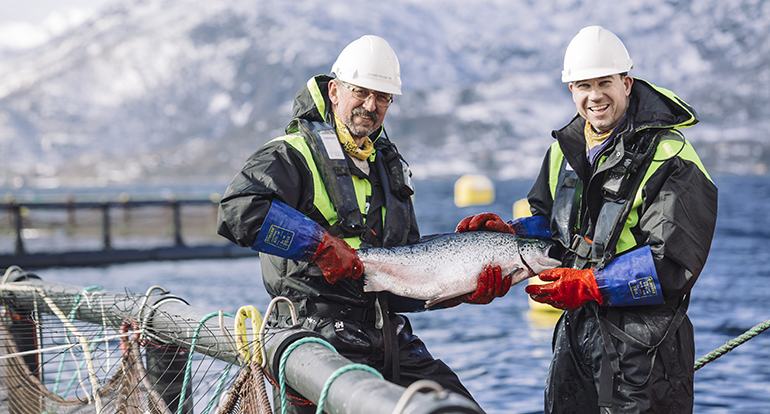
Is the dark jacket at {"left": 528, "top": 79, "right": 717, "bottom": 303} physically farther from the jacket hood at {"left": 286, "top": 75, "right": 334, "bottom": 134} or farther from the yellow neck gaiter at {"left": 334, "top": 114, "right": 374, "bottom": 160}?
the jacket hood at {"left": 286, "top": 75, "right": 334, "bottom": 134}

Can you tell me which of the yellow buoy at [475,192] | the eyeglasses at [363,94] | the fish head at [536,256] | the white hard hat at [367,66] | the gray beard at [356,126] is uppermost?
the white hard hat at [367,66]

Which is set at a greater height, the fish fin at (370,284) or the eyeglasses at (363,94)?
the eyeglasses at (363,94)

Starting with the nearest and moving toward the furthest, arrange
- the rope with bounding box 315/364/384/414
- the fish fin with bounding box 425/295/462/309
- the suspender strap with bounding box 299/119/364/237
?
the rope with bounding box 315/364/384/414 < the suspender strap with bounding box 299/119/364/237 < the fish fin with bounding box 425/295/462/309

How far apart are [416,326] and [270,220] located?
40.5 ft

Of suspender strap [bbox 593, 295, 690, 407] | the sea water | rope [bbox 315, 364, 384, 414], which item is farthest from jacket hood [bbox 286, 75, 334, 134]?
the sea water

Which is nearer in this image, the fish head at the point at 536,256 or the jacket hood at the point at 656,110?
the jacket hood at the point at 656,110

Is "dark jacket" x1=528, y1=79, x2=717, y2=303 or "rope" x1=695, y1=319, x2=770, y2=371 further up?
"dark jacket" x1=528, y1=79, x2=717, y2=303

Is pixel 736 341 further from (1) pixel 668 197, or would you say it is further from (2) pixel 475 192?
(2) pixel 475 192

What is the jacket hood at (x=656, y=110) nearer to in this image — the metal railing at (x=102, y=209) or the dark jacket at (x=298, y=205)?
the dark jacket at (x=298, y=205)

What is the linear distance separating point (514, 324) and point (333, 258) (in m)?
12.2

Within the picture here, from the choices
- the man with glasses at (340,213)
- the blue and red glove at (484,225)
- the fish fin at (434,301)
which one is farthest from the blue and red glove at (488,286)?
the blue and red glove at (484,225)

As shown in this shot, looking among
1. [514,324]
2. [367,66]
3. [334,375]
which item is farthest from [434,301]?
[514,324]

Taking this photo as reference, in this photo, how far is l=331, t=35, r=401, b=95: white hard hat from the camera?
3.87m

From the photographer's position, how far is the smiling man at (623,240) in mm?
3469
